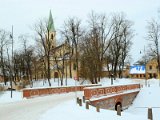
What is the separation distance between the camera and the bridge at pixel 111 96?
1104 inches

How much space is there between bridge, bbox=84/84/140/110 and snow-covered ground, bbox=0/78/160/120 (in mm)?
1064

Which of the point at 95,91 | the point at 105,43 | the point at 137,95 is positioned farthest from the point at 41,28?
the point at 95,91

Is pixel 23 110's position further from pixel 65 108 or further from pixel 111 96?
pixel 111 96

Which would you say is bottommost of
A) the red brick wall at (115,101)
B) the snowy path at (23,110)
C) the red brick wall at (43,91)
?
the red brick wall at (115,101)

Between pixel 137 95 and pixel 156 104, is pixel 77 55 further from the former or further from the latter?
pixel 156 104

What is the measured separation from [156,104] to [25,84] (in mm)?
36142

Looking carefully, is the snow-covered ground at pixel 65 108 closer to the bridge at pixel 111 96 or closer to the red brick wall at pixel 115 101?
the red brick wall at pixel 115 101

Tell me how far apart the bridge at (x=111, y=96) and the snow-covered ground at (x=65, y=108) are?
1.06 meters

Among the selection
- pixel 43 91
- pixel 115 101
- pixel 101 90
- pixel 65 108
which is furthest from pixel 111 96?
pixel 65 108

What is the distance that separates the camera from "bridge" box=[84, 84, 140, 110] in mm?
28047

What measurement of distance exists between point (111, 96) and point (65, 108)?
1253cm

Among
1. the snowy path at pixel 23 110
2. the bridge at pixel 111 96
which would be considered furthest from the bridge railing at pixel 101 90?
the snowy path at pixel 23 110

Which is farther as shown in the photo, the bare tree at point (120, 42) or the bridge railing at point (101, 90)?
the bare tree at point (120, 42)

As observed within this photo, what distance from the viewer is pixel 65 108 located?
822 inches
